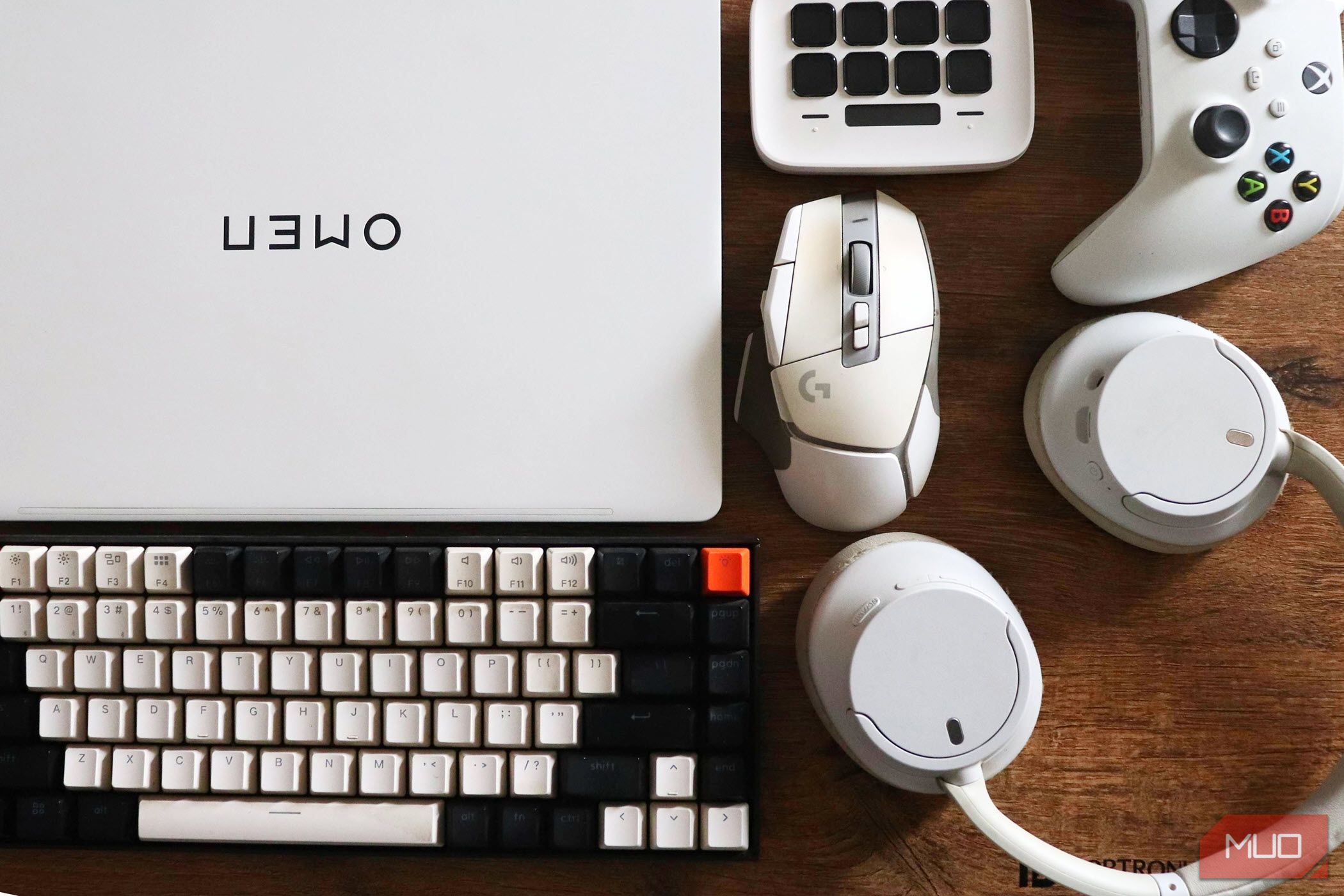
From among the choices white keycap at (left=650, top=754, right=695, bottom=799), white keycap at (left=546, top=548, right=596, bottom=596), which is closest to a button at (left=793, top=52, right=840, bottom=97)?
white keycap at (left=546, top=548, right=596, bottom=596)

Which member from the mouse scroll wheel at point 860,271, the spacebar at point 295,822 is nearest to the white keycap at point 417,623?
the spacebar at point 295,822

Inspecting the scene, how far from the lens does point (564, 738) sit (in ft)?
1.68

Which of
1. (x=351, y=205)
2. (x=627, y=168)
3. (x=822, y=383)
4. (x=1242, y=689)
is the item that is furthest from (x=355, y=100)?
(x=1242, y=689)

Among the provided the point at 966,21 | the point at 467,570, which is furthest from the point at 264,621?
the point at 966,21

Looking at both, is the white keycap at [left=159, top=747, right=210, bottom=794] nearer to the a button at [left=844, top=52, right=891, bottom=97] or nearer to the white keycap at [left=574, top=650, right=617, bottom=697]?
the white keycap at [left=574, top=650, right=617, bottom=697]

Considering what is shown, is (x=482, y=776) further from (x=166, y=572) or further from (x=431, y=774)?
(x=166, y=572)

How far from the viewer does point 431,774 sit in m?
0.51

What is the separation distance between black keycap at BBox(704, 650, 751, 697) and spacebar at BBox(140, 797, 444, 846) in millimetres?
187

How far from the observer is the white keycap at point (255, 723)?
1.70 ft

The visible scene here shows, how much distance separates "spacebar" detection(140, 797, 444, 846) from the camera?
512 mm

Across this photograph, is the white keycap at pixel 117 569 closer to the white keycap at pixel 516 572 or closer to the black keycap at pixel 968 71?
the white keycap at pixel 516 572

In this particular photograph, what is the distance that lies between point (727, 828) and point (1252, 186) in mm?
493

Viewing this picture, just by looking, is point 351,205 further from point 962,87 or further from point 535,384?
point 962,87

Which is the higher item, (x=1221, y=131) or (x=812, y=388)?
(x=1221, y=131)
